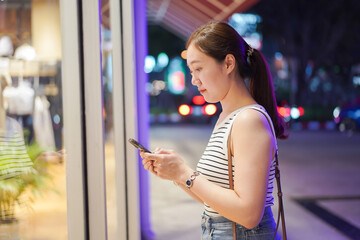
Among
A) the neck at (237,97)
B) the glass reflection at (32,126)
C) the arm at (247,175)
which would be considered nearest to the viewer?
the arm at (247,175)

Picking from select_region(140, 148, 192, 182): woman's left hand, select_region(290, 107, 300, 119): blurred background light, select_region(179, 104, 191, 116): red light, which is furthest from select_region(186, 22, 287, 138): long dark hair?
select_region(179, 104, 191, 116): red light

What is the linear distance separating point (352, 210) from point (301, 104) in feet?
62.2

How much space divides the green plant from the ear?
6.16ft

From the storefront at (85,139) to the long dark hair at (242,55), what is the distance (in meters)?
0.66

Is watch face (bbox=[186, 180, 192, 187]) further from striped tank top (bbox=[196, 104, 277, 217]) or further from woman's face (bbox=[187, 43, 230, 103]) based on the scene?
woman's face (bbox=[187, 43, 230, 103])

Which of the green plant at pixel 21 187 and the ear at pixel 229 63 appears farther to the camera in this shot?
the green plant at pixel 21 187

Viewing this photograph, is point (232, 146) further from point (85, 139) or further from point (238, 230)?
point (85, 139)

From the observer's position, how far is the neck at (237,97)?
1655mm

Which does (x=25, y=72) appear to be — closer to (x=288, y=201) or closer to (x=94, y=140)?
(x=288, y=201)

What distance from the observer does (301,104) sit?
24578mm

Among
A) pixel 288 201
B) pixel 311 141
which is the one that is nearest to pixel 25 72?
pixel 288 201

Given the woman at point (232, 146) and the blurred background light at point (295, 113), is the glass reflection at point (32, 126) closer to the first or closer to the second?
the woman at point (232, 146)

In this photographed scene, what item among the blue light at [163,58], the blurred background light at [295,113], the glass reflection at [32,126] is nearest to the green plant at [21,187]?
the glass reflection at [32,126]

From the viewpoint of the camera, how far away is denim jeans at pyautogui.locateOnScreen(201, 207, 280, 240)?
158 cm
